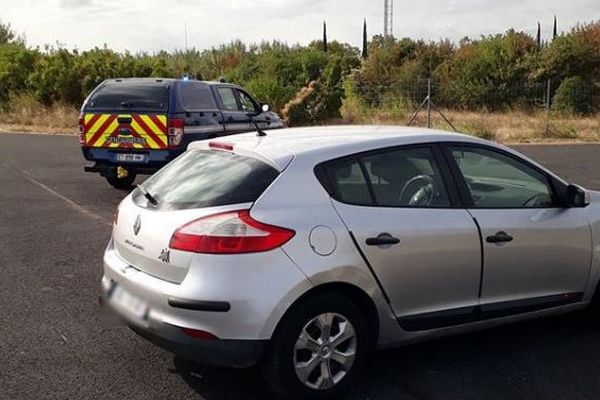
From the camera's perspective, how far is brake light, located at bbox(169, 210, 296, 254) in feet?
12.0

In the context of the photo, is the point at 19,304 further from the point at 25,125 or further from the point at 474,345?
the point at 25,125

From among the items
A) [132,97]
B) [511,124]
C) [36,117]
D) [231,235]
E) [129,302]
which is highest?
[132,97]

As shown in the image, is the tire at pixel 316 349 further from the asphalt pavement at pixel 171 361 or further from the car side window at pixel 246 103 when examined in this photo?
the car side window at pixel 246 103

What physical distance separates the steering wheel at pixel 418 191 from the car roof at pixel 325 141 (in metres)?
0.25

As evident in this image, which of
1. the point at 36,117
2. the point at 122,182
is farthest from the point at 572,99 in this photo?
the point at 122,182

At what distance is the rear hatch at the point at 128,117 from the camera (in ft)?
35.3

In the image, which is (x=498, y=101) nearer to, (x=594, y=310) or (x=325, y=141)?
(x=594, y=310)

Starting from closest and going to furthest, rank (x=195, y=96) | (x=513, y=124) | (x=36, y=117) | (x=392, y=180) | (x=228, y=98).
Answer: (x=392, y=180)
(x=195, y=96)
(x=228, y=98)
(x=513, y=124)
(x=36, y=117)

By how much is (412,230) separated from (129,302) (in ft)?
5.49

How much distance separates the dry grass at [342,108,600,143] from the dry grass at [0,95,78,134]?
10775 millimetres

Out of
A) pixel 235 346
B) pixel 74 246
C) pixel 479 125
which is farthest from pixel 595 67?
pixel 235 346

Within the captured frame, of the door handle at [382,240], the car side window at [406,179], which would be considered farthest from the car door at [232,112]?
the door handle at [382,240]

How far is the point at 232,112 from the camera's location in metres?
12.4

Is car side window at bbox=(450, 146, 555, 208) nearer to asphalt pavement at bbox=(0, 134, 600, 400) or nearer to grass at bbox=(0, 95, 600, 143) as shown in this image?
asphalt pavement at bbox=(0, 134, 600, 400)
